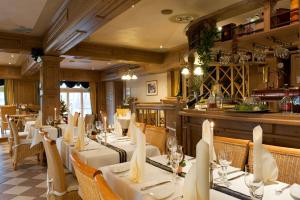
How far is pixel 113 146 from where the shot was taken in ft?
8.81

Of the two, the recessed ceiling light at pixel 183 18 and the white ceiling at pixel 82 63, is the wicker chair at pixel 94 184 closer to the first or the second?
the recessed ceiling light at pixel 183 18

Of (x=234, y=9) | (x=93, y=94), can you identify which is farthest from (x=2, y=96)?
(x=234, y=9)

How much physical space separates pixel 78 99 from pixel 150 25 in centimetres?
833

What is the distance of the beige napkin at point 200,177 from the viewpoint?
1062 mm

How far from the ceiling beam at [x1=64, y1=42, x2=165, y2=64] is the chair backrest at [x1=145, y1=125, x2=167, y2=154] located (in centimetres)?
338

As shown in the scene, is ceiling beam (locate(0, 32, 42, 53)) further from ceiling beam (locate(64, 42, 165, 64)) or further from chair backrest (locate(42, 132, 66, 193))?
chair backrest (locate(42, 132, 66, 193))

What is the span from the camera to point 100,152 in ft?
7.92

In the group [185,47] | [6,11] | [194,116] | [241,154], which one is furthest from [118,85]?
[241,154]

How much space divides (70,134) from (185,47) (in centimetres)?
396

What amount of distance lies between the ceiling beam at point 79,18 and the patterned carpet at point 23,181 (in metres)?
2.36

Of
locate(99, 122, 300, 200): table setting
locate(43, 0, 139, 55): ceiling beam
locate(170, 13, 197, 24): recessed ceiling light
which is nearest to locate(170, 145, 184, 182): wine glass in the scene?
locate(99, 122, 300, 200): table setting

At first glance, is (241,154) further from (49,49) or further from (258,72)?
(49,49)

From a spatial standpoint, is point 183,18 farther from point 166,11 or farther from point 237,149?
point 237,149

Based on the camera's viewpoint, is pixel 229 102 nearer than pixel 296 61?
Yes
